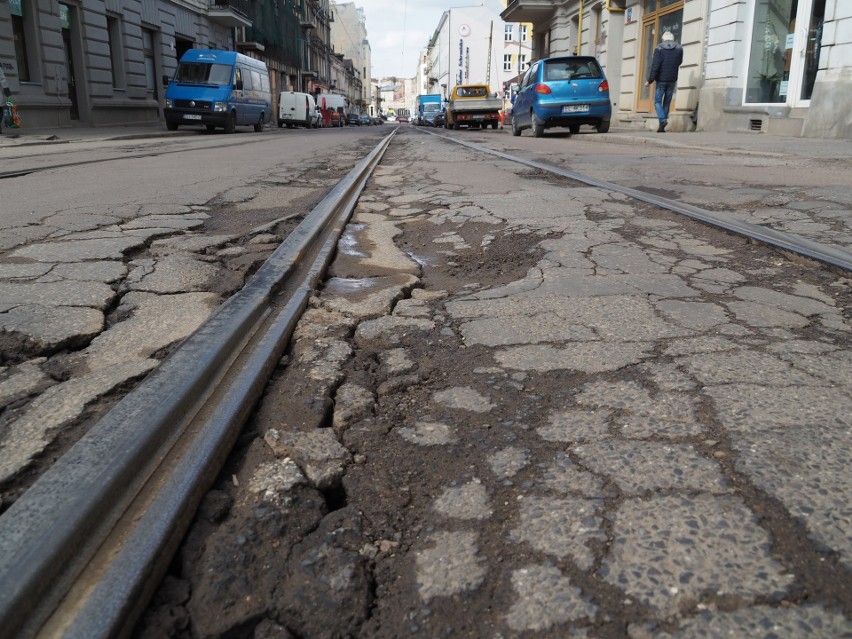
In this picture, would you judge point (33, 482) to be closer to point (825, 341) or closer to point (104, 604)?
point (104, 604)

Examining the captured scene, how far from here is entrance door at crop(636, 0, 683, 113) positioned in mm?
17750

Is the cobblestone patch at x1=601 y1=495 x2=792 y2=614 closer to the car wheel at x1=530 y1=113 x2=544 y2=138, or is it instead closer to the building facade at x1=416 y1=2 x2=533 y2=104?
the car wheel at x1=530 y1=113 x2=544 y2=138

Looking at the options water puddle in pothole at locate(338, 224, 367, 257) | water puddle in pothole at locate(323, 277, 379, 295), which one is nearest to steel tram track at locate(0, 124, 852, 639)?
water puddle in pothole at locate(323, 277, 379, 295)

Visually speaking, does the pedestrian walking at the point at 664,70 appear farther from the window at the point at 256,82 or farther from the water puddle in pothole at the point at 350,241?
the window at the point at 256,82

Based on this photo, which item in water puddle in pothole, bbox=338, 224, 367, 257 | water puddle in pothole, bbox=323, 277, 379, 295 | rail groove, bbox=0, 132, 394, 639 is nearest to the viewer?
rail groove, bbox=0, 132, 394, 639

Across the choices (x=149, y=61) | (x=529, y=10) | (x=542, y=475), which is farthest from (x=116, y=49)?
(x=542, y=475)

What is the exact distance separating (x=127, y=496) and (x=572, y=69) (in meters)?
15.1

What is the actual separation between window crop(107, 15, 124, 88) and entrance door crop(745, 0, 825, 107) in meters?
19.6

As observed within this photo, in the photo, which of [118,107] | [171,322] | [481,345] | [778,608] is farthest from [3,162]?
[118,107]

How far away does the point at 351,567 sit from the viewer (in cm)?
125

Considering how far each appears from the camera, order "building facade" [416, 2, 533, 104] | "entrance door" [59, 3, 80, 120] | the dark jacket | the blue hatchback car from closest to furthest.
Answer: the dark jacket < the blue hatchback car < "entrance door" [59, 3, 80, 120] < "building facade" [416, 2, 533, 104]

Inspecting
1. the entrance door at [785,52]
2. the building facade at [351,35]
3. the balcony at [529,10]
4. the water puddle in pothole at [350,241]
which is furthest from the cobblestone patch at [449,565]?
the building facade at [351,35]

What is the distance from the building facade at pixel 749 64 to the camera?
11.7 m

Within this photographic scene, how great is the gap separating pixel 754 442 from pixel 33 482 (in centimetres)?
163
